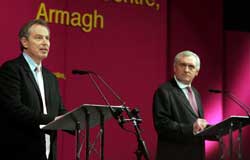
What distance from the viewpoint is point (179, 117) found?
4754mm

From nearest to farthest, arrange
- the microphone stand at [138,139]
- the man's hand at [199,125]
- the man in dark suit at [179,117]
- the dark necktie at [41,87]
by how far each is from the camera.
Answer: the microphone stand at [138,139]
the dark necktie at [41,87]
the man's hand at [199,125]
the man in dark suit at [179,117]

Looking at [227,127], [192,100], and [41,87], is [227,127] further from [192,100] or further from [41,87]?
[41,87]

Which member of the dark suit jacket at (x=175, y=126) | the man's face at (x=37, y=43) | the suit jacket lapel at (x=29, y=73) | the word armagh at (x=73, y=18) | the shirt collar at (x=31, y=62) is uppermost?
Result: the word armagh at (x=73, y=18)

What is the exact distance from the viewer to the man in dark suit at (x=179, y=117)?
15.1ft

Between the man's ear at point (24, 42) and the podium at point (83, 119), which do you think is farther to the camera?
the man's ear at point (24, 42)

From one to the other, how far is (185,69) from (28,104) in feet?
5.18

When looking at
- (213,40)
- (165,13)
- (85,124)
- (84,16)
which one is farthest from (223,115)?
(85,124)

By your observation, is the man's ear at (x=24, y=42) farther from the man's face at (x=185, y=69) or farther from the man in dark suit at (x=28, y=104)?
the man's face at (x=185, y=69)

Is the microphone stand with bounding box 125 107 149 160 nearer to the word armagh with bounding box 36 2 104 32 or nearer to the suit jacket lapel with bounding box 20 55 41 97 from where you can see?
the suit jacket lapel with bounding box 20 55 41 97

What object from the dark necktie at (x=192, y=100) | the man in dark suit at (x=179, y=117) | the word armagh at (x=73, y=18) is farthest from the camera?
the word armagh at (x=73, y=18)

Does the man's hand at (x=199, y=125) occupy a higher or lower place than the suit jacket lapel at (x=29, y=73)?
lower

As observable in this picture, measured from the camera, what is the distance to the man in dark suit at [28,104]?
153 inches

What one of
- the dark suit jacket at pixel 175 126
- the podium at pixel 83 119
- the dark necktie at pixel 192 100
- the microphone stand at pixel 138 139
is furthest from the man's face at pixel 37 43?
the dark necktie at pixel 192 100

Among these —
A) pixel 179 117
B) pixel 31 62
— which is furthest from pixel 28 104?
pixel 179 117
